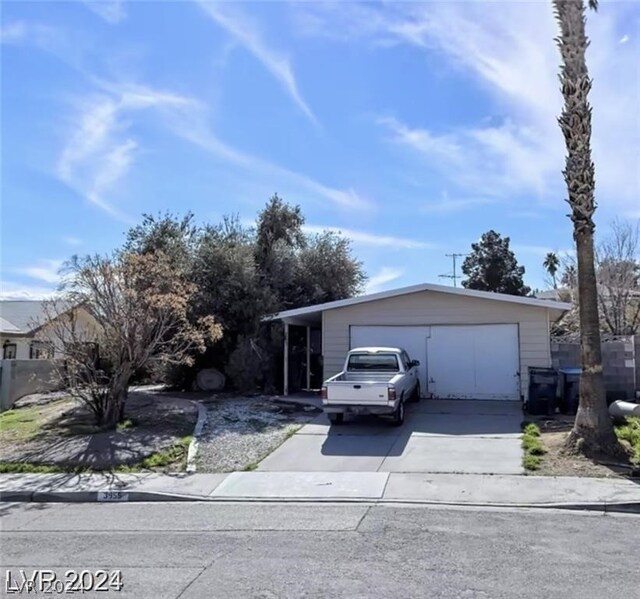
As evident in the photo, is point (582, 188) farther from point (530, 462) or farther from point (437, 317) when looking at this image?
point (437, 317)

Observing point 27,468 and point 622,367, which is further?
point 622,367

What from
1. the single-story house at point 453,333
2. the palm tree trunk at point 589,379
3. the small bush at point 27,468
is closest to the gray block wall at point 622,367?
the single-story house at point 453,333

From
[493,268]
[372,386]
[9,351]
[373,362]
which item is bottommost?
[372,386]

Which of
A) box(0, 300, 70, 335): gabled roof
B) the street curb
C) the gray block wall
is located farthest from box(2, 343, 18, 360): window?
the gray block wall

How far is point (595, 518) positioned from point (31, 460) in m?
9.40

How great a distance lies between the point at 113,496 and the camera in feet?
29.4

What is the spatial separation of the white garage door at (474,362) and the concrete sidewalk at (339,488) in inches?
306

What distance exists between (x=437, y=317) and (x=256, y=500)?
10187mm

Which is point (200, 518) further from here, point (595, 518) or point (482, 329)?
point (482, 329)

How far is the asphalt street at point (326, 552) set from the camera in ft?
16.5

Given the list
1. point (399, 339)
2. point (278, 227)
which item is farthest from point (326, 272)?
point (399, 339)

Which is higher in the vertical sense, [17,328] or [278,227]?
[278,227]

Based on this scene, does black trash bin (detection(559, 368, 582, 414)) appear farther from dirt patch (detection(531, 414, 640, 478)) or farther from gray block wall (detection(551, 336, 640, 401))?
dirt patch (detection(531, 414, 640, 478))

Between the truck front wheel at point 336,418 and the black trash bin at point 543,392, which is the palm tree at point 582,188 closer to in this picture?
the black trash bin at point 543,392
